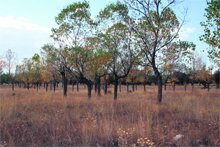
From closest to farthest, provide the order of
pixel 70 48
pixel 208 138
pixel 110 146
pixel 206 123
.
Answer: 1. pixel 110 146
2. pixel 208 138
3. pixel 206 123
4. pixel 70 48

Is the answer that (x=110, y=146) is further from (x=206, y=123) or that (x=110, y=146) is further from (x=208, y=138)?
(x=206, y=123)

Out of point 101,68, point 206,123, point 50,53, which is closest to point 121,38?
point 101,68

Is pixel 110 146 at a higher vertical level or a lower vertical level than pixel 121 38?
lower

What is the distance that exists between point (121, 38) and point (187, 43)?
573 cm

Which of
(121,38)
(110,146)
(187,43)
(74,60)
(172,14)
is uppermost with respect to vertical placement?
(172,14)

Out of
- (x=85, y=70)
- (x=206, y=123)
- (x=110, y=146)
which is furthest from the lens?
(x=85, y=70)

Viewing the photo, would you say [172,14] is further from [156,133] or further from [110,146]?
[110,146]

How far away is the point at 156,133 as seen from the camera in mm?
5039

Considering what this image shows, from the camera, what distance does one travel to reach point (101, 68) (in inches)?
623

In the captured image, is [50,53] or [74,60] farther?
[50,53]

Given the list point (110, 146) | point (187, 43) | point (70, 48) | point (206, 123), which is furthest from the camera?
point (70, 48)

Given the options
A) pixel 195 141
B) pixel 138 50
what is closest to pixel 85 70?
pixel 138 50

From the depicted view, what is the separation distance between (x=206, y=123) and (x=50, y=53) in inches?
613

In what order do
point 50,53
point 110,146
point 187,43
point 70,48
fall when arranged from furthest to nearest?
point 50,53 → point 70,48 → point 187,43 → point 110,146
